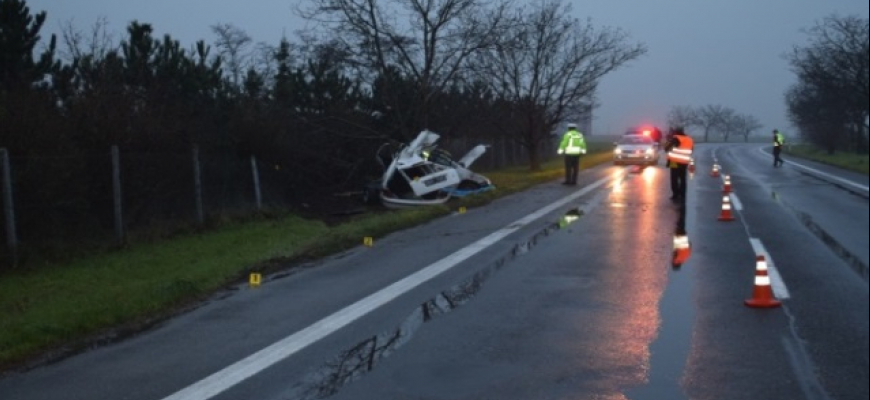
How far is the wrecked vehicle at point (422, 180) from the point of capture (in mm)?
24859

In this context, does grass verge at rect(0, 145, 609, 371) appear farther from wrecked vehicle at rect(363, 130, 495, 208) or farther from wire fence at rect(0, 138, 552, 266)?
wrecked vehicle at rect(363, 130, 495, 208)

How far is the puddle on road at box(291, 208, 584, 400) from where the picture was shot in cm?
711

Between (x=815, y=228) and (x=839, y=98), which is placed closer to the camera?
(x=839, y=98)

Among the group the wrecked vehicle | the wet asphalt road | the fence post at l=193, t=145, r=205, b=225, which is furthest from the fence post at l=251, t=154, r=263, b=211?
the wet asphalt road

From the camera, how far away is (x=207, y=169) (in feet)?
68.4

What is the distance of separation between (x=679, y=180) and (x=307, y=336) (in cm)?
1461

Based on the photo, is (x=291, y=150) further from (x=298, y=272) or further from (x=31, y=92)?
(x=298, y=272)

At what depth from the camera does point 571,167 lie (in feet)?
95.0

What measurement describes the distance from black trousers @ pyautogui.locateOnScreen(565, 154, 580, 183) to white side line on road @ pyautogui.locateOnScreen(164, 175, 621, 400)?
573 inches

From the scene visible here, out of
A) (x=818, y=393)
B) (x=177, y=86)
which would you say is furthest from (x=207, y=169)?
(x=818, y=393)

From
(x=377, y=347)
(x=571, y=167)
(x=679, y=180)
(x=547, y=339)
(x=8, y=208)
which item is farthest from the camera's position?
(x=571, y=167)

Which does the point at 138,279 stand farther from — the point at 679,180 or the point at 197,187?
the point at 679,180

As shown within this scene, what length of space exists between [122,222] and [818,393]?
12.6 meters

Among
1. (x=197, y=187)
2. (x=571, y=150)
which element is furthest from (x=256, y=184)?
(x=571, y=150)
